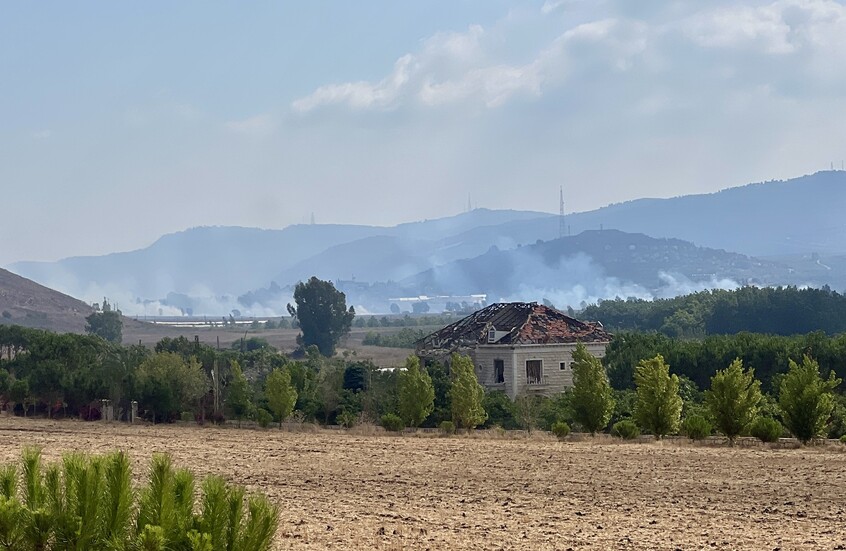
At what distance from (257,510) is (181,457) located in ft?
69.4

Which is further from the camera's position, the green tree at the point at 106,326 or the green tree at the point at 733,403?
the green tree at the point at 106,326

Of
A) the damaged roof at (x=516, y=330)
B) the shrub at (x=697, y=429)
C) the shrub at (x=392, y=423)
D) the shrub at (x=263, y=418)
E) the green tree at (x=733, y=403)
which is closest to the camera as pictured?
the green tree at (x=733, y=403)

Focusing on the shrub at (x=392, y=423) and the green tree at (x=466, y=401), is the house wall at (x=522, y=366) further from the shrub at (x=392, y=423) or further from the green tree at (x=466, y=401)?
the shrub at (x=392, y=423)

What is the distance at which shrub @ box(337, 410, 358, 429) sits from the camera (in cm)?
4984

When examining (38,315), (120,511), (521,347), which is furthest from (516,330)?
(38,315)

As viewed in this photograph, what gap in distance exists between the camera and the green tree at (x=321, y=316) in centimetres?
12794

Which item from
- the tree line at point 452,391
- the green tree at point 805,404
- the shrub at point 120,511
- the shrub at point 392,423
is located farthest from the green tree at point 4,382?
the shrub at point 120,511

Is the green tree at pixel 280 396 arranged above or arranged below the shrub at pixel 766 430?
above

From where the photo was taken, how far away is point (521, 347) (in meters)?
63.8

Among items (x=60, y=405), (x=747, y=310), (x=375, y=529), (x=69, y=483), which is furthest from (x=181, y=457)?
(x=747, y=310)

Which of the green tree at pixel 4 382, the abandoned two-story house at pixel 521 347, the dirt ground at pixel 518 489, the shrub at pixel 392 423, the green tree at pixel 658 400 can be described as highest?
the abandoned two-story house at pixel 521 347

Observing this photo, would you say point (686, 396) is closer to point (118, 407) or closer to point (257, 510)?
point (118, 407)

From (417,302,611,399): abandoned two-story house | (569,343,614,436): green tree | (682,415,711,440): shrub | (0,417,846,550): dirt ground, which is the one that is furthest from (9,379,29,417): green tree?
(682,415,711,440): shrub

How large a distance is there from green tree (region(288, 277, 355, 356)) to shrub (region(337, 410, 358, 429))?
75.2 m
